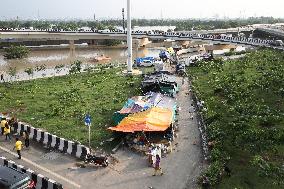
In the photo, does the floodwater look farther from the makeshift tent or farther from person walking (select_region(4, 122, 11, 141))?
the makeshift tent

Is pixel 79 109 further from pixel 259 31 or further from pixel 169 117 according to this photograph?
pixel 259 31

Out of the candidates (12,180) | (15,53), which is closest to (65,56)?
(15,53)

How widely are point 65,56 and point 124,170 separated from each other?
70728 millimetres

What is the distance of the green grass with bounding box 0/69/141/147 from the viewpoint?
25078 mm

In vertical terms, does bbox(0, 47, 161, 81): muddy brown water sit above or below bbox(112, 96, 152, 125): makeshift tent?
below

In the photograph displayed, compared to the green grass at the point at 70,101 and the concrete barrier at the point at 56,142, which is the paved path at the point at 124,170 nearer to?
the concrete barrier at the point at 56,142

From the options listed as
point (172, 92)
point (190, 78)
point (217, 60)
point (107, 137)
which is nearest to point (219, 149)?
point (107, 137)

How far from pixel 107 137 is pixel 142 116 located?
2.34 metres

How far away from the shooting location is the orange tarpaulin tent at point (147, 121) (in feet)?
70.6

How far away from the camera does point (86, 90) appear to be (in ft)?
119

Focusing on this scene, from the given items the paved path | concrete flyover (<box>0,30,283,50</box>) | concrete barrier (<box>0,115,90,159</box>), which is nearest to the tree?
concrete flyover (<box>0,30,283,50</box>)

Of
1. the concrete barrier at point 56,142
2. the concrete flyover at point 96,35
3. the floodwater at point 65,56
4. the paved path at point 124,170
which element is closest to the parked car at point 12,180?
the paved path at point 124,170

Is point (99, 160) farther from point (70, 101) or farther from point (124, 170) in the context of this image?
point (70, 101)

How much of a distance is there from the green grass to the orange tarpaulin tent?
5.51 ft
